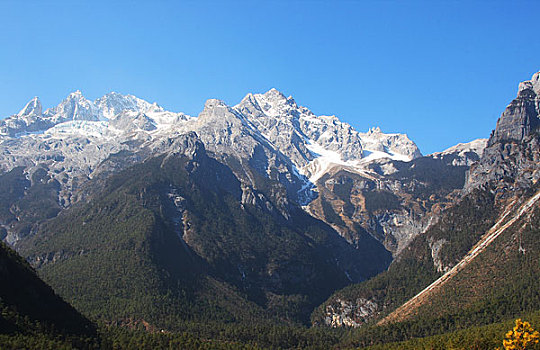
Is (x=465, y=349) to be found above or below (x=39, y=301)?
below

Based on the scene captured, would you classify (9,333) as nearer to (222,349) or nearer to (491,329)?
(222,349)

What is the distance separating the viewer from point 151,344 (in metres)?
192

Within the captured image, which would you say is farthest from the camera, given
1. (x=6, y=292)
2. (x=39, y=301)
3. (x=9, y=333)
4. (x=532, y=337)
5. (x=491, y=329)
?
(x=491, y=329)

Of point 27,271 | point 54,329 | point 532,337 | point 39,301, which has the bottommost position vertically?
point 532,337

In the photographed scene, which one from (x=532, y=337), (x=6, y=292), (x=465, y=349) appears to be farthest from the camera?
(x=6, y=292)

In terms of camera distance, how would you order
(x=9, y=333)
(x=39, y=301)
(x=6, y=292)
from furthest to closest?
1. (x=39, y=301)
2. (x=6, y=292)
3. (x=9, y=333)

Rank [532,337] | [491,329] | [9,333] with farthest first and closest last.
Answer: [491,329] < [9,333] < [532,337]

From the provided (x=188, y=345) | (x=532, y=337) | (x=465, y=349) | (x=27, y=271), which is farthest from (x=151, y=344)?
(x=532, y=337)

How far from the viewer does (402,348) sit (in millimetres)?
180625

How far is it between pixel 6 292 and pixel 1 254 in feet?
58.5

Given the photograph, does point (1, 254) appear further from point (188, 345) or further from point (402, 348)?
point (402, 348)

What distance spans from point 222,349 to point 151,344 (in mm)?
29376

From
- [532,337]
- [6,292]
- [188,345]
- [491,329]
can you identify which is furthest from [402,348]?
[6,292]

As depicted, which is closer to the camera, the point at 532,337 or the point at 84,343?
the point at 532,337
